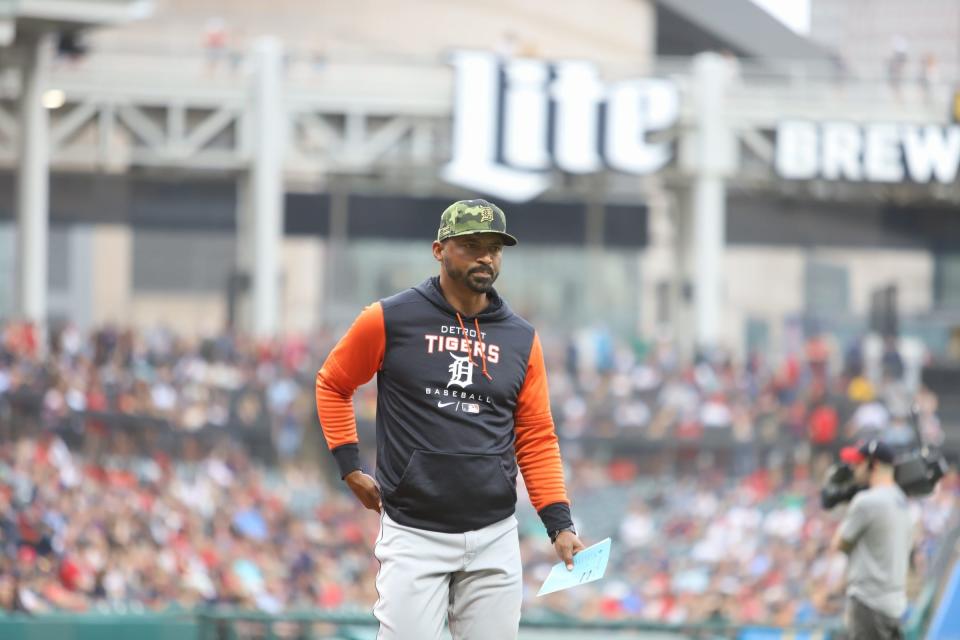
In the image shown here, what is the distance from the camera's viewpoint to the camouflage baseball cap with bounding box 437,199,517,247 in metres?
5.08

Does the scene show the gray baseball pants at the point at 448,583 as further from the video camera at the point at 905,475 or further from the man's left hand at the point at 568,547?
the video camera at the point at 905,475

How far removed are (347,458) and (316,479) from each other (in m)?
17.1

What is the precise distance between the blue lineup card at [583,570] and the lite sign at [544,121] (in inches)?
895

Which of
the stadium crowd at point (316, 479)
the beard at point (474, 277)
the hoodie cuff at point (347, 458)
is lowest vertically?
the stadium crowd at point (316, 479)

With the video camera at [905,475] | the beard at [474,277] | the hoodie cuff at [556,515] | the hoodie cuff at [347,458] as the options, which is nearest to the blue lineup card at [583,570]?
the hoodie cuff at [556,515]

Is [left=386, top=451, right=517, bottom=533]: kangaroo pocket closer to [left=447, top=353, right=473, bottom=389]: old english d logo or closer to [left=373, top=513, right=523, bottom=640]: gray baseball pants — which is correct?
[left=373, top=513, right=523, bottom=640]: gray baseball pants

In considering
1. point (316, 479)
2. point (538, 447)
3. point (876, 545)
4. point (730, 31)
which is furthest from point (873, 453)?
point (730, 31)

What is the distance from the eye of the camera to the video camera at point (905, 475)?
798 centimetres

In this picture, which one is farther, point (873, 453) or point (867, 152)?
point (867, 152)

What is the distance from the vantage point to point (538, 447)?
5406mm

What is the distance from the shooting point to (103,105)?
1083 inches

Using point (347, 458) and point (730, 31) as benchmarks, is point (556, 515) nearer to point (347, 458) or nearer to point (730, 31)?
point (347, 458)

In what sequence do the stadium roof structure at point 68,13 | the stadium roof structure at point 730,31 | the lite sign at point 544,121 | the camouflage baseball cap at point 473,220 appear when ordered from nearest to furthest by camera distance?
the camouflage baseball cap at point 473,220 → the stadium roof structure at point 68,13 → the lite sign at point 544,121 → the stadium roof structure at point 730,31

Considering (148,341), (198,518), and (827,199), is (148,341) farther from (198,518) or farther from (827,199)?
(827,199)
